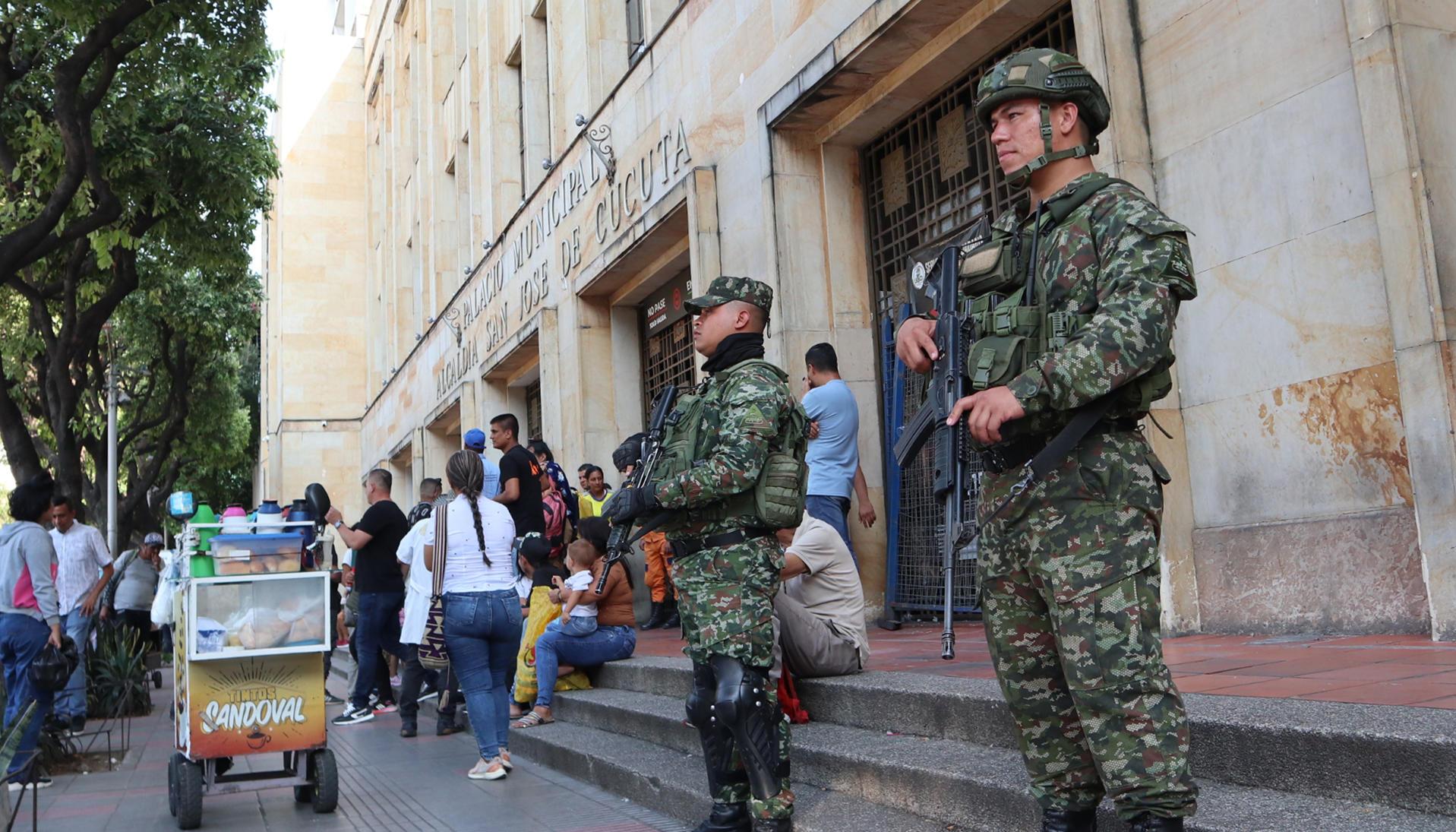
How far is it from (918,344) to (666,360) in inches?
418

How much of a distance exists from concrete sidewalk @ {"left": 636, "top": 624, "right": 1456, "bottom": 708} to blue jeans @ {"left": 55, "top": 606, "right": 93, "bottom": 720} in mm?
5637

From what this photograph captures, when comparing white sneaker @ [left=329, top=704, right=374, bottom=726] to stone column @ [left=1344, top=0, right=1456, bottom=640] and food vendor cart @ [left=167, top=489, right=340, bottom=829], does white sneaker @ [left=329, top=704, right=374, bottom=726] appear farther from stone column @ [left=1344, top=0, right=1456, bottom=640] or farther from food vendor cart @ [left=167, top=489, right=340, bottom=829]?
stone column @ [left=1344, top=0, right=1456, bottom=640]

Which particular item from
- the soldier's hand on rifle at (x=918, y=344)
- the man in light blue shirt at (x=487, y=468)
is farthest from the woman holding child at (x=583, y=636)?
the soldier's hand on rifle at (x=918, y=344)

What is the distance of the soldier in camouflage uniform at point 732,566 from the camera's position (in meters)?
3.91

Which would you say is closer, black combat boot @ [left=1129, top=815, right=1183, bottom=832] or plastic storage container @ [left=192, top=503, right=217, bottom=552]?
black combat boot @ [left=1129, top=815, right=1183, bottom=832]

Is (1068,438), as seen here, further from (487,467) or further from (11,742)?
(487,467)

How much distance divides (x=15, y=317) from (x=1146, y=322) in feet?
72.1

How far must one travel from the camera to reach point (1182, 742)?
2359 mm

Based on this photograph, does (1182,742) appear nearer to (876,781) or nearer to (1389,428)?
(876,781)

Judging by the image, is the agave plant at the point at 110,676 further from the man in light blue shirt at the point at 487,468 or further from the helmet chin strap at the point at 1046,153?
the helmet chin strap at the point at 1046,153

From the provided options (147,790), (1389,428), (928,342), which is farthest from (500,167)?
(928,342)

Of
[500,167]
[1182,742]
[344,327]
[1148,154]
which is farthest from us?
[344,327]

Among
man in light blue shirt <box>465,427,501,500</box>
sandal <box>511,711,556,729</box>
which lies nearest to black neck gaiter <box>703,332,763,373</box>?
man in light blue shirt <box>465,427,501,500</box>

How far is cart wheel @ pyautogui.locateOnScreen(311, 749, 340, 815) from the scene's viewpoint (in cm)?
581
